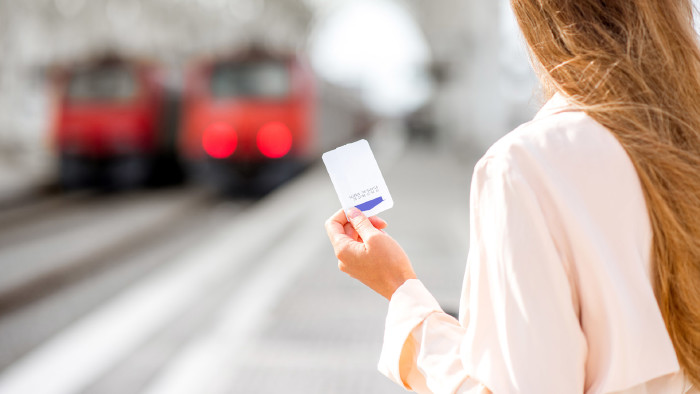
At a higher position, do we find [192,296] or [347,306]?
[192,296]

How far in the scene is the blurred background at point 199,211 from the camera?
411cm

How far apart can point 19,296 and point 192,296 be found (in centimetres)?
154

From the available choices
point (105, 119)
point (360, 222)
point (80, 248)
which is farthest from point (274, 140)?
point (360, 222)

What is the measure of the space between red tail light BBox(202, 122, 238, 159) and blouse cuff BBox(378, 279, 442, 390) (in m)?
9.65

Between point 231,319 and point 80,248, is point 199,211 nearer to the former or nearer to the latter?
point 80,248

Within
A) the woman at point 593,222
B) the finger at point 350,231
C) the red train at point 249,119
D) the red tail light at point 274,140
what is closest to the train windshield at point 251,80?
the red train at point 249,119

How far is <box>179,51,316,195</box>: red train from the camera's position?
10594 mm

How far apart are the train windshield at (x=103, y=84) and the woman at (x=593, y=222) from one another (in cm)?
1134

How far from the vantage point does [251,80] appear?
10.8 meters

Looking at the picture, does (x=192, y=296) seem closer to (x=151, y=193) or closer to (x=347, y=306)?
(x=347, y=306)

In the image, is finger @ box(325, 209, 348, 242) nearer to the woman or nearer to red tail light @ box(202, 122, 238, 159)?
the woman

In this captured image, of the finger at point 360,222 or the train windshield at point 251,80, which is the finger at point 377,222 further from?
the train windshield at point 251,80

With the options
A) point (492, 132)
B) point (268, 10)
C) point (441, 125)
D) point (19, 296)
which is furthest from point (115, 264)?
point (268, 10)

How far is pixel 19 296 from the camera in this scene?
5.75 meters
